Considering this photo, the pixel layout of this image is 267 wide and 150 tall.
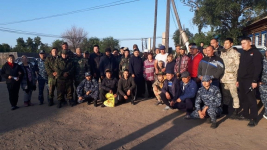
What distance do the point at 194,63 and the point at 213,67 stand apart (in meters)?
0.75

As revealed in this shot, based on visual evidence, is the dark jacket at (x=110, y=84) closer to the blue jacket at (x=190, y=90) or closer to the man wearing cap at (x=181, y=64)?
the man wearing cap at (x=181, y=64)

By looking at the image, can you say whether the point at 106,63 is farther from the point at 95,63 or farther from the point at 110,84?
the point at 110,84

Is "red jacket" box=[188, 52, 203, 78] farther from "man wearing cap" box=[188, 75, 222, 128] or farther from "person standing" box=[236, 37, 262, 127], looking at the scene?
"person standing" box=[236, 37, 262, 127]

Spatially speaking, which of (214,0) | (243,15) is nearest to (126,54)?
(214,0)

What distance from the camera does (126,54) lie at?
27.6 ft

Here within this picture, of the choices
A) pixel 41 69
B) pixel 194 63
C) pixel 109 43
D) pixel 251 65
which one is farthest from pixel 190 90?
pixel 109 43

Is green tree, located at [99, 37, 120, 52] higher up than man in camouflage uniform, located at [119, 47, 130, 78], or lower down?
higher up

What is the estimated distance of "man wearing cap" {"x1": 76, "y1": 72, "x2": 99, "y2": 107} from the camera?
288 inches

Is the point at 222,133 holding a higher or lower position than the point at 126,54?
lower

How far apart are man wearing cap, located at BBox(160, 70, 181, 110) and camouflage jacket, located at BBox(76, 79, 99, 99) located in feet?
7.55

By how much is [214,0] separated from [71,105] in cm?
1556

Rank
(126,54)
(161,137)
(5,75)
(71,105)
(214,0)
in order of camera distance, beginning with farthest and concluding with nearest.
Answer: (214,0)
(126,54)
(71,105)
(5,75)
(161,137)

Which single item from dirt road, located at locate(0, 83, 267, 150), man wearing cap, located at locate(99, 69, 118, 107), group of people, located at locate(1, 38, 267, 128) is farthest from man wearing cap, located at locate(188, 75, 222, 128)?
man wearing cap, located at locate(99, 69, 118, 107)

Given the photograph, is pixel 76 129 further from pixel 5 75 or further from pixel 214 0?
pixel 214 0
